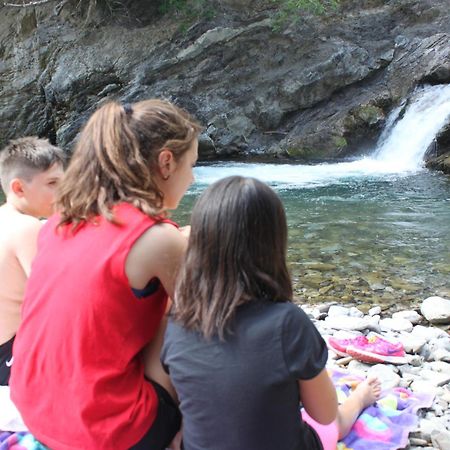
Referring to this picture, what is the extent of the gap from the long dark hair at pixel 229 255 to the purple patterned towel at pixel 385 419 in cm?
96

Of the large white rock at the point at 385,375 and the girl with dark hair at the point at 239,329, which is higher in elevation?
the girl with dark hair at the point at 239,329

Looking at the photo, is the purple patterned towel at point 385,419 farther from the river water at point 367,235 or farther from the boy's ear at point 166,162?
the river water at point 367,235

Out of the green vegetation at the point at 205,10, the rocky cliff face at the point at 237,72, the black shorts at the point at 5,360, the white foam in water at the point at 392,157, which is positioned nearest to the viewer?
the black shorts at the point at 5,360

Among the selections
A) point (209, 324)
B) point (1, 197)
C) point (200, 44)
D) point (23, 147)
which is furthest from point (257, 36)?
point (209, 324)

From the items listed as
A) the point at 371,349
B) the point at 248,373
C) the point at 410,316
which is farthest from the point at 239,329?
the point at 410,316

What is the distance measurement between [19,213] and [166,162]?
729 millimetres

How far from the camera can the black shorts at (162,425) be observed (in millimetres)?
1638

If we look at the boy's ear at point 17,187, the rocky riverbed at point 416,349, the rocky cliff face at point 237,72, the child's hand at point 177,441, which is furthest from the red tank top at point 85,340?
the rocky cliff face at point 237,72

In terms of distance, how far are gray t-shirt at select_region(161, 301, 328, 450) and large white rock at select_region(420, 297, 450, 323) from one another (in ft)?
8.75

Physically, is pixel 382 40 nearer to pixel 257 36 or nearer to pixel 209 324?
pixel 257 36

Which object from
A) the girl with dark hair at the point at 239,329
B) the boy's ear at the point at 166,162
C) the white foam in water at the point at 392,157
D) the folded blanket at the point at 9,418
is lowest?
the white foam in water at the point at 392,157

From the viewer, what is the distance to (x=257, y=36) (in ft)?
48.6

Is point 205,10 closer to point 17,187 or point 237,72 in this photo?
point 237,72

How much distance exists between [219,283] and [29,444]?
97 cm
